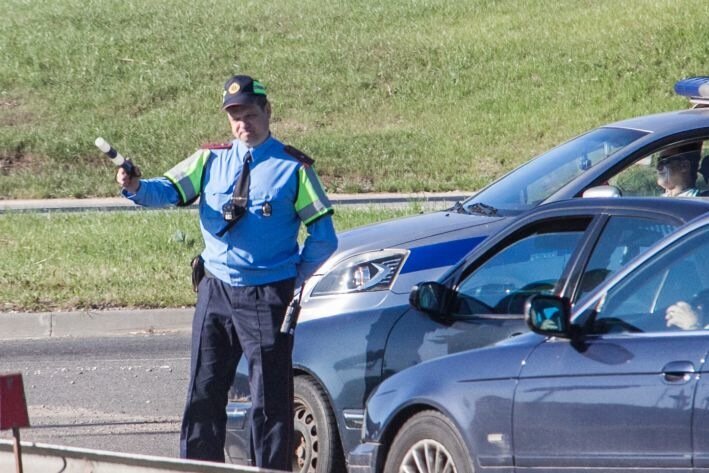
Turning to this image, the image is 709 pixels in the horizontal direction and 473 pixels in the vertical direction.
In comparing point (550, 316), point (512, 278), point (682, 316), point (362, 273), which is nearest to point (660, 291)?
point (682, 316)

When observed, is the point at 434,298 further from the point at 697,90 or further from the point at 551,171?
the point at 697,90

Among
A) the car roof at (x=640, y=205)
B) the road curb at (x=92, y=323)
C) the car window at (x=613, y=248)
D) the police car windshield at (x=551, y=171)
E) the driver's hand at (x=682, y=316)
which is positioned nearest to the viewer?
the driver's hand at (x=682, y=316)

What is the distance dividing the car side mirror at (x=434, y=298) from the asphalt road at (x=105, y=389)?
190cm

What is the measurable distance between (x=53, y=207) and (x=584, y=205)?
44.8 ft

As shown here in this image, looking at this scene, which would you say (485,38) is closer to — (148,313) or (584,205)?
(148,313)

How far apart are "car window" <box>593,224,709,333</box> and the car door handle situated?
274mm

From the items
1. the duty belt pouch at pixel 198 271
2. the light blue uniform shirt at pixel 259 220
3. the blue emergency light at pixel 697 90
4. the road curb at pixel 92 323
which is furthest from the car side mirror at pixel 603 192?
the road curb at pixel 92 323

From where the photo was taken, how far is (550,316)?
177 inches

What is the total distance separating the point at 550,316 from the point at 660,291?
379mm

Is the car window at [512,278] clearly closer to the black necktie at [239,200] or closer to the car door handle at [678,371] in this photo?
the black necktie at [239,200]

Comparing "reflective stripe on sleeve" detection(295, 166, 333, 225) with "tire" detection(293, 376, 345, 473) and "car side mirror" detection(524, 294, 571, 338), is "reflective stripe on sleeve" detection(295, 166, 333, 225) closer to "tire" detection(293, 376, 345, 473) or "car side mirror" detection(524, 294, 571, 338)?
"tire" detection(293, 376, 345, 473)

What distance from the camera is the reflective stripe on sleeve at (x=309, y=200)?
17.7 feet

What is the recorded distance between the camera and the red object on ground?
4.00 m

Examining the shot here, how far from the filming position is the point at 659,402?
13.4 feet
